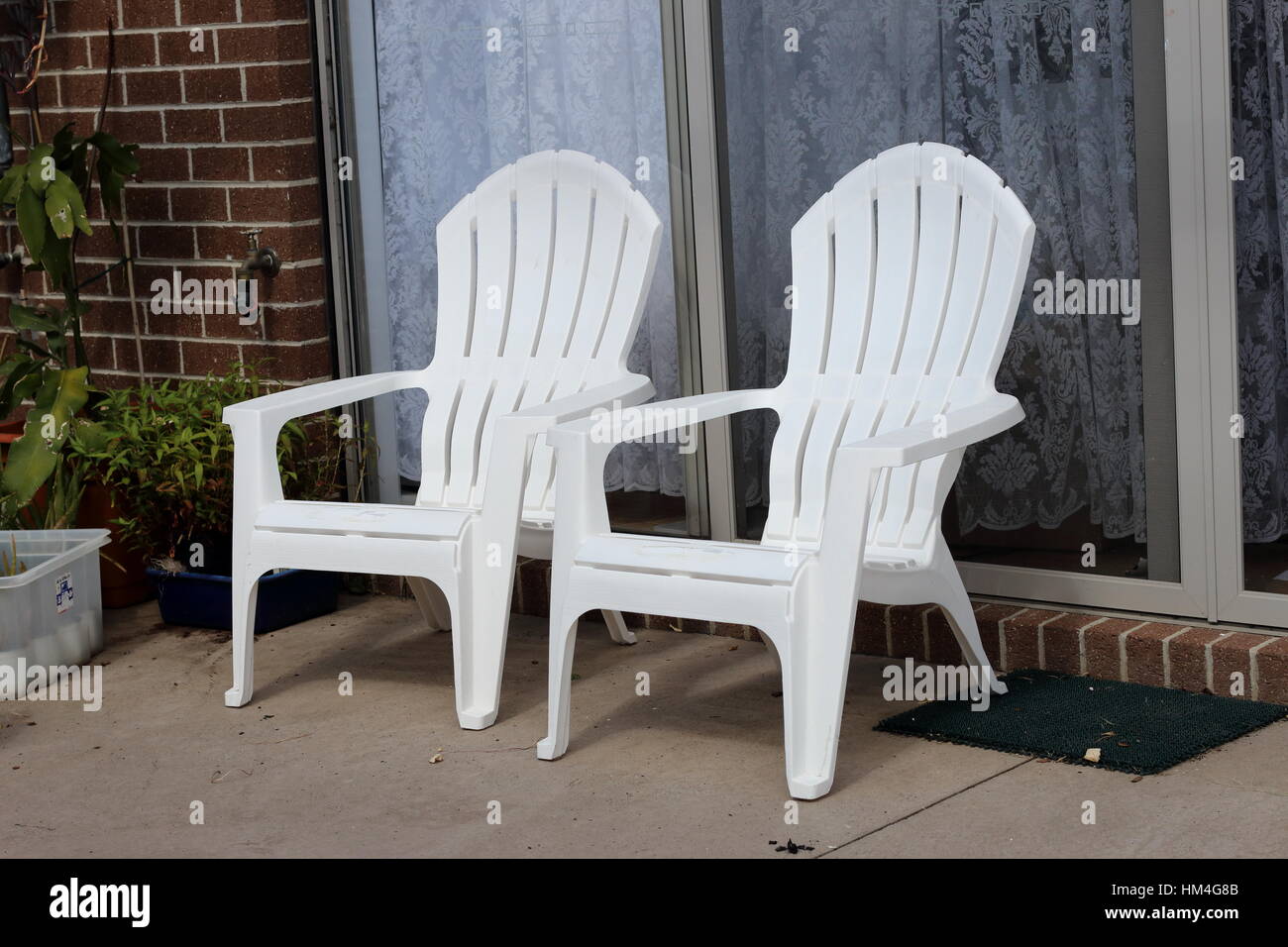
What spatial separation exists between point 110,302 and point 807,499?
246 centimetres

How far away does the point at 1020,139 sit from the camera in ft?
11.6

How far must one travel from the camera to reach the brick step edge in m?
3.28

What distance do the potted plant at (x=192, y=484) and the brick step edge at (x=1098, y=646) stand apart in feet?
4.17

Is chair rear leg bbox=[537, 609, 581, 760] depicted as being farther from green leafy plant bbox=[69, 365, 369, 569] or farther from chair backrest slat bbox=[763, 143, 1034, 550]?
green leafy plant bbox=[69, 365, 369, 569]

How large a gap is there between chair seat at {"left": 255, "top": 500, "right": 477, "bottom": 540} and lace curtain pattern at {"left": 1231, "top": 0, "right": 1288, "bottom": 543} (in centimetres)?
161

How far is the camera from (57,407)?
4258 millimetres

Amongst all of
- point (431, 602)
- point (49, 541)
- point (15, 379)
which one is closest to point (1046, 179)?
point (431, 602)

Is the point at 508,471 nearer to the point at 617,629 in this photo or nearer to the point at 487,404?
the point at 487,404

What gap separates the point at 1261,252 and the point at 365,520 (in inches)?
75.1
